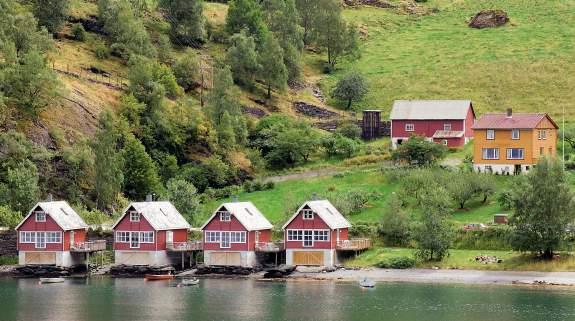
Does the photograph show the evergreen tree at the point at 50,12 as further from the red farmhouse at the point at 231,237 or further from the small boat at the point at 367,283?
the small boat at the point at 367,283

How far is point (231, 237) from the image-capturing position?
120m

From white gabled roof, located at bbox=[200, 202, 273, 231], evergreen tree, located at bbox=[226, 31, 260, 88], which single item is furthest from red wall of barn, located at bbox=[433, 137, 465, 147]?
white gabled roof, located at bbox=[200, 202, 273, 231]

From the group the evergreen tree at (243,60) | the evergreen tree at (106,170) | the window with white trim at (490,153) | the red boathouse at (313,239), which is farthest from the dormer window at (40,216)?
the evergreen tree at (243,60)

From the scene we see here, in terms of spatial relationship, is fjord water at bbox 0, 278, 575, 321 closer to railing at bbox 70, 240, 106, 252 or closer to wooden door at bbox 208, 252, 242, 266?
wooden door at bbox 208, 252, 242, 266

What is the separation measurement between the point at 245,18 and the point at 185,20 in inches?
327

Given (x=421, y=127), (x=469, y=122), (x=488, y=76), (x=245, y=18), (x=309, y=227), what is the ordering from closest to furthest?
(x=309, y=227) → (x=421, y=127) → (x=469, y=122) → (x=245, y=18) → (x=488, y=76)

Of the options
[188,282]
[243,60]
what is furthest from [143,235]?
[243,60]

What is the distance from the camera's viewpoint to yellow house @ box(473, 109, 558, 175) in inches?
5482

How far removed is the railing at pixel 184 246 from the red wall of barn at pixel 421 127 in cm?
4264

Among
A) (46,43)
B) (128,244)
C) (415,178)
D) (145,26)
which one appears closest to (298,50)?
(145,26)

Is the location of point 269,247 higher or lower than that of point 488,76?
lower

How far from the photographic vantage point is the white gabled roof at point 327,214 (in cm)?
11906

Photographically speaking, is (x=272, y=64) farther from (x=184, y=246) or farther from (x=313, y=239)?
(x=313, y=239)

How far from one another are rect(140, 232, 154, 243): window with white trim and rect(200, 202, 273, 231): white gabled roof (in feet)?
15.0
